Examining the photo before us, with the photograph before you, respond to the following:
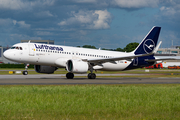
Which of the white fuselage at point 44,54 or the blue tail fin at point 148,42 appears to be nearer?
the white fuselage at point 44,54

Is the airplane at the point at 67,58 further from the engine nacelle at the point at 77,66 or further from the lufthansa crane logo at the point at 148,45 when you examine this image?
the lufthansa crane logo at the point at 148,45

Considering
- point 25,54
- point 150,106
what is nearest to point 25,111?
point 150,106

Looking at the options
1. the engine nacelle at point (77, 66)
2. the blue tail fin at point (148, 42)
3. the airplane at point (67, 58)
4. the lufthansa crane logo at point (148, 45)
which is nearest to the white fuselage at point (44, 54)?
the airplane at point (67, 58)

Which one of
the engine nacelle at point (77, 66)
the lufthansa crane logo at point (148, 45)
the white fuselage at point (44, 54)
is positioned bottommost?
the engine nacelle at point (77, 66)

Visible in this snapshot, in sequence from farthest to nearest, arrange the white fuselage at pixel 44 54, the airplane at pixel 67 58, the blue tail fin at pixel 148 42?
the blue tail fin at pixel 148 42
the airplane at pixel 67 58
the white fuselage at pixel 44 54

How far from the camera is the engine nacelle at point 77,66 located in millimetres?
34781

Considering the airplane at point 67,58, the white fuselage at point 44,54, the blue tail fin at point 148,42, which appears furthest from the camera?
the blue tail fin at point 148,42

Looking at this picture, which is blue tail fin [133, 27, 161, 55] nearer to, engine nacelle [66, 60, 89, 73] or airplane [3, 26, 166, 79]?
airplane [3, 26, 166, 79]

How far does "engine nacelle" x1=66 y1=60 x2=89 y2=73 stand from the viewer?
34.8m

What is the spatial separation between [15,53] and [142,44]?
22097mm

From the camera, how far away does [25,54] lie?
34781 millimetres

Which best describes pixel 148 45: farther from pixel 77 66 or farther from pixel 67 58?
pixel 77 66

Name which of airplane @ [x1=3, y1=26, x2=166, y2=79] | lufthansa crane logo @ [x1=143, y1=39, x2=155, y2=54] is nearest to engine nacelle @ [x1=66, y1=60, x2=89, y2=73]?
airplane @ [x1=3, y1=26, x2=166, y2=79]

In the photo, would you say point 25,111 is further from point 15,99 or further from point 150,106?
point 150,106
